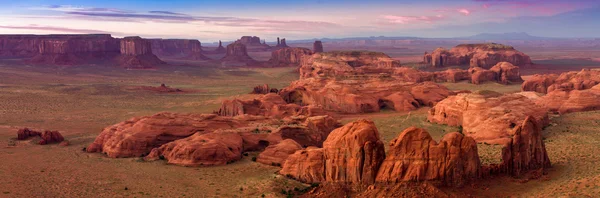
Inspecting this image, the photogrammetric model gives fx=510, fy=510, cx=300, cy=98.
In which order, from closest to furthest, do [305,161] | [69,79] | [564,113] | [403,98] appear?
[305,161] → [564,113] → [403,98] → [69,79]

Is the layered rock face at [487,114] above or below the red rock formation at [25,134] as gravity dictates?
above

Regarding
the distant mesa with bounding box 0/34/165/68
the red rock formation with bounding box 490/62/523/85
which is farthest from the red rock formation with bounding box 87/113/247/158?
the distant mesa with bounding box 0/34/165/68

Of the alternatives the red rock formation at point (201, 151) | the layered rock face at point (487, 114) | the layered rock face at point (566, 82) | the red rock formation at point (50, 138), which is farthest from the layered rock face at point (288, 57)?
the red rock formation at point (201, 151)

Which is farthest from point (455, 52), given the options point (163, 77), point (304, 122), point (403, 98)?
point (304, 122)

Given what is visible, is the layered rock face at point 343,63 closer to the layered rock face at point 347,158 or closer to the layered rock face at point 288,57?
the layered rock face at point 288,57

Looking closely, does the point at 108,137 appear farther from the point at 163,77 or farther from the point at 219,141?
the point at 163,77

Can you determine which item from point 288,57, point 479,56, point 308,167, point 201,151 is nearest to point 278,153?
point 201,151
